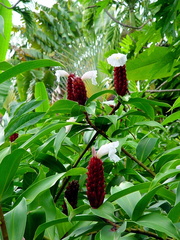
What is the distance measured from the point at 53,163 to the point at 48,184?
0.71 feet

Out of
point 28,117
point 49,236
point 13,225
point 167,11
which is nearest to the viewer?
point 13,225

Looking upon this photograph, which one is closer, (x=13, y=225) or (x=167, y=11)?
A: (x=13, y=225)

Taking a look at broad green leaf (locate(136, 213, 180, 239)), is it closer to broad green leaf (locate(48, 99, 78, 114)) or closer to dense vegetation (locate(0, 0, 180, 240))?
dense vegetation (locate(0, 0, 180, 240))

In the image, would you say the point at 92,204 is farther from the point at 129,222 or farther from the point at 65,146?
the point at 65,146

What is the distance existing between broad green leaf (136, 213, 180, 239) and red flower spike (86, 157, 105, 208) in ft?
0.26

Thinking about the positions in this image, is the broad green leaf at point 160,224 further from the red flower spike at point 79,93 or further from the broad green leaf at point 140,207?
the red flower spike at point 79,93

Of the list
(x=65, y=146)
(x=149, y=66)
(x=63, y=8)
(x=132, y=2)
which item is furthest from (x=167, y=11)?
(x=63, y=8)

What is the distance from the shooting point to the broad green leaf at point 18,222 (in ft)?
1.70

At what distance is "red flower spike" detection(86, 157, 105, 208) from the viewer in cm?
59

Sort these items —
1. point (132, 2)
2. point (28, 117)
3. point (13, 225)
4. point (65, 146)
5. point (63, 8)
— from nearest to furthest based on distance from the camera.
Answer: point (13, 225)
point (28, 117)
point (65, 146)
point (132, 2)
point (63, 8)

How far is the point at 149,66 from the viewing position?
4.98 ft

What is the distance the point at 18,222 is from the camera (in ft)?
1.73

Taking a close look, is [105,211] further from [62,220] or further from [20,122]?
[20,122]

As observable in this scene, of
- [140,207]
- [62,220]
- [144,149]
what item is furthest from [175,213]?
[144,149]
